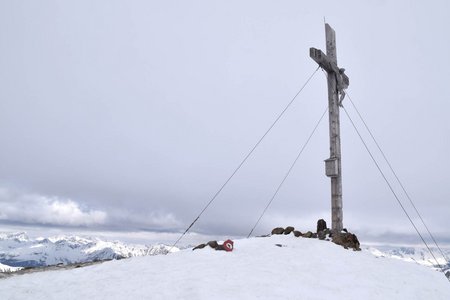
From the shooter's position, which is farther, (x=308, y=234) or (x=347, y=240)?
(x=308, y=234)

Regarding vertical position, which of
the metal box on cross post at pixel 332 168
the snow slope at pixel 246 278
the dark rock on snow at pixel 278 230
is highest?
the metal box on cross post at pixel 332 168

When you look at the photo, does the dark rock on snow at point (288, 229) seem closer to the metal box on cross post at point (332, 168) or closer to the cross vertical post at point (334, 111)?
the cross vertical post at point (334, 111)

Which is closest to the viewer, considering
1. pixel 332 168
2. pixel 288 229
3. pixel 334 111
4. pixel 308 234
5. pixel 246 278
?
pixel 246 278

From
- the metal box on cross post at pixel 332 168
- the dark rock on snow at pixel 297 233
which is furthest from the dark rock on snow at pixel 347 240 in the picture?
the metal box on cross post at pixel 332 168

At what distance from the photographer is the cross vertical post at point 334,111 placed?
59.3 ft

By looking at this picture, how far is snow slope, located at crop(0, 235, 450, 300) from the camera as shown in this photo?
961cm

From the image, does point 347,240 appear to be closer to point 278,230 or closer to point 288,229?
point 288,229

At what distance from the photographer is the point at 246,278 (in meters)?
10.5

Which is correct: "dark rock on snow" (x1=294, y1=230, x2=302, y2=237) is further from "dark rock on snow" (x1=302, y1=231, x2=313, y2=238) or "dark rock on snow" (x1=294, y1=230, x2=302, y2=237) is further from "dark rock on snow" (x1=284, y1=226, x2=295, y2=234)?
"dark rock on snow" (x1=284, y1=226, x2=295, y2=234)

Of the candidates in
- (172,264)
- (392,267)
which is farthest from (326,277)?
(172,264)

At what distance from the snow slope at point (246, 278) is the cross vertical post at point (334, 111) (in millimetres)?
3601

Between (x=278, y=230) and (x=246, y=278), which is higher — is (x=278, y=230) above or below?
above

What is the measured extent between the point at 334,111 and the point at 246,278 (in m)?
12.2

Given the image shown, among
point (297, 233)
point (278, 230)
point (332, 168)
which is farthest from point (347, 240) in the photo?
point (278, 230)
